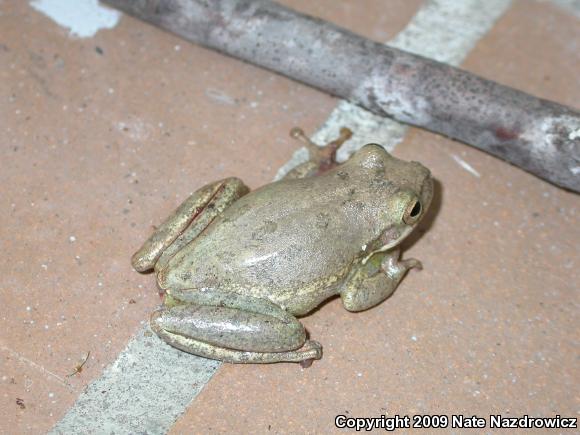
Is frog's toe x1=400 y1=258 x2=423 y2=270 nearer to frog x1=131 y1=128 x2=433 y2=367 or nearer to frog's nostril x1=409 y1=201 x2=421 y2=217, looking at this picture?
frog x1=131 y1=128 x2=433 y2=367

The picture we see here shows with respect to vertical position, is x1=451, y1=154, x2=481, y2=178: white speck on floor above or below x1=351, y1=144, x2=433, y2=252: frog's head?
below

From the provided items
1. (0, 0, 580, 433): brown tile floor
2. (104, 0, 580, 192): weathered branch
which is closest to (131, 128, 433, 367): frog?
(0, 0, 580, 433): brown tile floor

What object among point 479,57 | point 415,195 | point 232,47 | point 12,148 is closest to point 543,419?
point 415,195

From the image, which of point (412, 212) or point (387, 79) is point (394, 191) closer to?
point (412, 212)

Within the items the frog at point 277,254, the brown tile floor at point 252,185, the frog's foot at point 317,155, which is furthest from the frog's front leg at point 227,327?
the frog's foot at point 317,155

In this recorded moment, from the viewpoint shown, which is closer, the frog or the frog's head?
the frog

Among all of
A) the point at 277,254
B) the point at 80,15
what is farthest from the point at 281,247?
the point at 80,15

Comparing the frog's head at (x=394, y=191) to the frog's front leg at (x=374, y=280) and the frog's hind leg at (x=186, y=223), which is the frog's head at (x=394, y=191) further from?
the frog's hind leg at (x=186, y=223)
